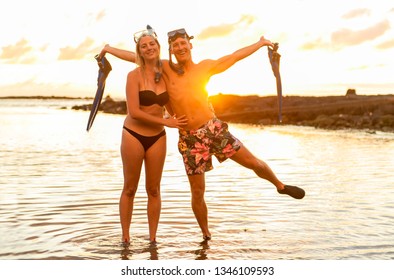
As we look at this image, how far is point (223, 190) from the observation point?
522 inches

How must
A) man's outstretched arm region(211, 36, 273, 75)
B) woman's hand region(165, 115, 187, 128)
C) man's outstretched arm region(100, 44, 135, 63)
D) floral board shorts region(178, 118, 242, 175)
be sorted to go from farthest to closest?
man's outstretched arm region(100, 44, 135, 63), floral board shorts region(178, 118, 242, 175), man's outstretched arm region(211, 36, 273, 75), woman's hand region(165, 115, 187, 128)

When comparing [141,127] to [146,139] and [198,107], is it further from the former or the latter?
[198,107]

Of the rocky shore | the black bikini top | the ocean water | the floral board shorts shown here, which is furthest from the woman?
the rocky shore

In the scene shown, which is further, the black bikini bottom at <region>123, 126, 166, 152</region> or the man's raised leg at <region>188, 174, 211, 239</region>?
the man's raised leg at <region>188, 174, 211, 239</region>

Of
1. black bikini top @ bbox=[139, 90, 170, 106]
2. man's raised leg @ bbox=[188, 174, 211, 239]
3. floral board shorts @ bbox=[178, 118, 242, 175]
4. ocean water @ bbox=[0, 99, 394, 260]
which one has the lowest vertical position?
ocean water @ bbox=[0, 99, 394, 260]

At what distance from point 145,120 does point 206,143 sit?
0.85 metres

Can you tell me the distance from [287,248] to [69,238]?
2.74 metres

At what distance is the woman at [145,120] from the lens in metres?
7.96

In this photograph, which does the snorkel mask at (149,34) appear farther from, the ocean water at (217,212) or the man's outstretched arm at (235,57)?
the ocean water at (217,212)

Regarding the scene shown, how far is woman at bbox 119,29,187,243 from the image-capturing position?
7.96m

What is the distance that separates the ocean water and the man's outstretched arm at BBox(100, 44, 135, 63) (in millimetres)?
2248

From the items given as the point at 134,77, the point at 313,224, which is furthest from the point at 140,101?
the point at 313,224

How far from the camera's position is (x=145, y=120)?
7918mm

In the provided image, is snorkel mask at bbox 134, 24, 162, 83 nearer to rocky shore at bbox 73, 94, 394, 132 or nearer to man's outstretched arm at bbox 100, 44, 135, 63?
man's outstretched arm at bbox 100, 44, 135, 63
